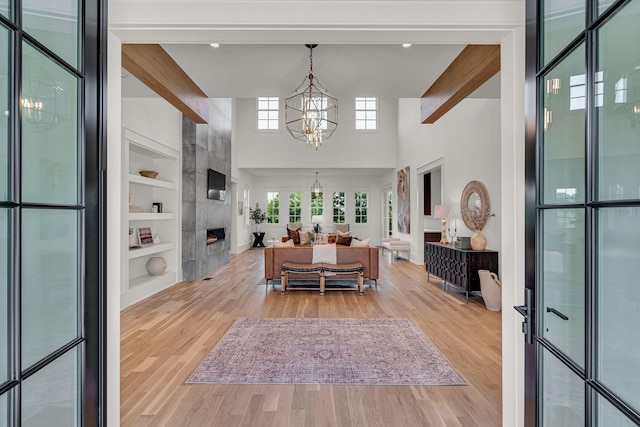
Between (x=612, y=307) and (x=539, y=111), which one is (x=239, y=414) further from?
(x=539, y=111)

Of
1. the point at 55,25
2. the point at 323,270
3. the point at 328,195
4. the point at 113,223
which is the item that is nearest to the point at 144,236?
the point at 323,270

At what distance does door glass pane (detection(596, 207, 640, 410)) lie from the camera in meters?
0.90

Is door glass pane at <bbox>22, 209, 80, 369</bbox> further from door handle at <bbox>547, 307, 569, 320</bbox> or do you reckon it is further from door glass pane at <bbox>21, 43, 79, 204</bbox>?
door handle at <bbox>547, 307, 569, 320</bbox>

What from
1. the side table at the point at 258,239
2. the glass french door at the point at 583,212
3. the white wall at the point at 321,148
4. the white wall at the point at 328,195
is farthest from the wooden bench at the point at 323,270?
the white wall at the point at 328,195

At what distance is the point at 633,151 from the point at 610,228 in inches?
8.8

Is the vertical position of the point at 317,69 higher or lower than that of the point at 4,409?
higher

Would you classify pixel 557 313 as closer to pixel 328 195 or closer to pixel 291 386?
pixel 291 386

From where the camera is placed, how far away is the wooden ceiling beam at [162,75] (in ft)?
10.7

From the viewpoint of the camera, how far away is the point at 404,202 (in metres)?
9.27

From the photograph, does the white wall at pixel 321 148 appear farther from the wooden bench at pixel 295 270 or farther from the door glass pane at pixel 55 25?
the door glass pane at pixel 55 25

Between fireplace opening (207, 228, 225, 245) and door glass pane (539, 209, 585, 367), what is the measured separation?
6.22 meters

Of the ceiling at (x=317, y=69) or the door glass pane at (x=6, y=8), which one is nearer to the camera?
the door glass pane at (x=6, y=8)

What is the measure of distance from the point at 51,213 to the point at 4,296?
12.3 inches

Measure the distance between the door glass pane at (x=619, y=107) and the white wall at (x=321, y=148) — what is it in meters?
9.93
